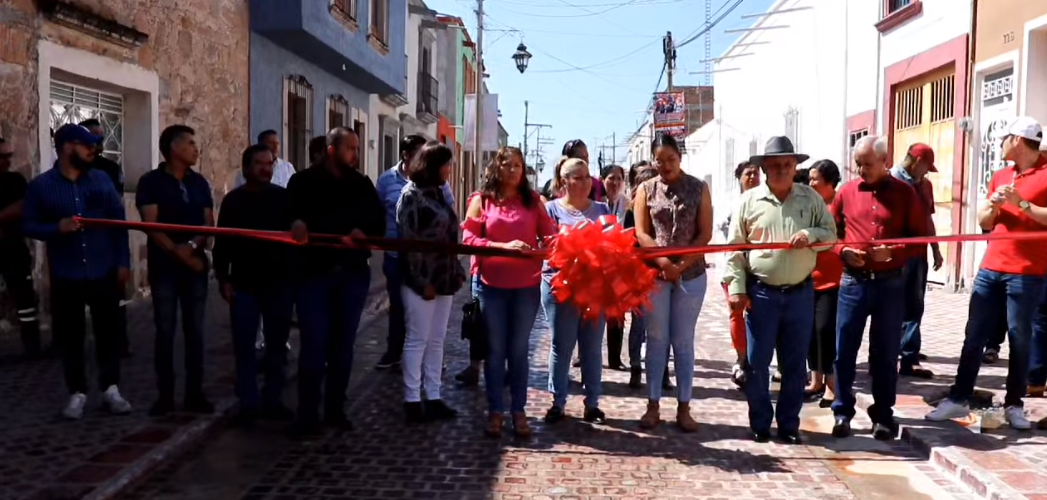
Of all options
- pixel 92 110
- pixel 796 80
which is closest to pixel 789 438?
pixel 92 110

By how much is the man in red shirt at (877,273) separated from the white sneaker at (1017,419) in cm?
72

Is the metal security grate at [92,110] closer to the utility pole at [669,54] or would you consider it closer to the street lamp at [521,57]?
the street lamp at [521,57]

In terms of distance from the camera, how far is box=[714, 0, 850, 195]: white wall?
1789cm

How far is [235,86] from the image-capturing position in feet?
42.3

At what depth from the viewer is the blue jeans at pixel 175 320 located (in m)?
5.63

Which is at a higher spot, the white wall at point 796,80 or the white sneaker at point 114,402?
the white wall at point 796,80

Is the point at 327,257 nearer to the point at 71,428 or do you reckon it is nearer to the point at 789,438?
the point at 71,428

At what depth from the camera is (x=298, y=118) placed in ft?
51.6

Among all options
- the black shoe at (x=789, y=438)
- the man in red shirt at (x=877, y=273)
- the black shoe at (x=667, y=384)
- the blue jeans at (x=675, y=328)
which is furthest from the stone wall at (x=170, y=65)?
the man in red shirt at (x=877, y=273)

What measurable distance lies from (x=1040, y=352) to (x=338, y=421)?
4992 millimetres

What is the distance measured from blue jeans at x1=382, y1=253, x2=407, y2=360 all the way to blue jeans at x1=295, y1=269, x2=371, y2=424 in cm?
121

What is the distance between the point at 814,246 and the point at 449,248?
2109 millimetres

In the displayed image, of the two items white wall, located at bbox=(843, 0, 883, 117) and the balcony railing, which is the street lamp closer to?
the balcony railing

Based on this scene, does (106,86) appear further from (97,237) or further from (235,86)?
(97,237)
